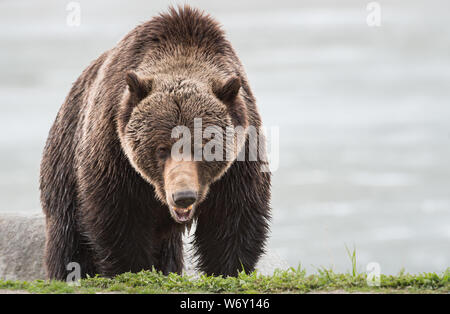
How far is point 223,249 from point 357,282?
2.17 metres

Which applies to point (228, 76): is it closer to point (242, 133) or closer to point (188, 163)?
point (242, 133)

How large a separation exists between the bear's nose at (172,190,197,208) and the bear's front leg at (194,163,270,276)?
1.28m

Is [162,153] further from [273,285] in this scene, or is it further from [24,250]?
[24,250]

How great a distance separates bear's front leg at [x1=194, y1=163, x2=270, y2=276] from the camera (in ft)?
26.6

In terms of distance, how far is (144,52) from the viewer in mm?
8148

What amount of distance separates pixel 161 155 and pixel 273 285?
6.11ft

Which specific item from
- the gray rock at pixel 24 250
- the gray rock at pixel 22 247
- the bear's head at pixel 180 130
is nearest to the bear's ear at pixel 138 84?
the bear's head at pixel 180 130

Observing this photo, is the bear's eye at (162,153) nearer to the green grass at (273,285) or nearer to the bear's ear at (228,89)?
the bear's ear at (228,89)

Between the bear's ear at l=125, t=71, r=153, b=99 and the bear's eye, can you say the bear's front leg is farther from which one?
the bear's ear at l=125, t=71, r=153, b=99

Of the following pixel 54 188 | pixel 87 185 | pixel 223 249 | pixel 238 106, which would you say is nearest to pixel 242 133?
pixel 238 106

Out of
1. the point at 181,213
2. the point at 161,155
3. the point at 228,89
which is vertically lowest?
the point at 181,213

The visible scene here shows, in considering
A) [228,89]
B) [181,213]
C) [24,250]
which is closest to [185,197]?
[181,213]

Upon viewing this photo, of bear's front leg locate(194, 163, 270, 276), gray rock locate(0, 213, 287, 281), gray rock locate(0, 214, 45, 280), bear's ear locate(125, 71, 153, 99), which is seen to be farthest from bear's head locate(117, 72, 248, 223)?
gray rock locate(0, 214, 45, 280)

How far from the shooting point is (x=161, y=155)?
7258 millimetres
